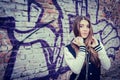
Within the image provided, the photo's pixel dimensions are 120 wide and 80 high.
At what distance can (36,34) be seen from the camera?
4.02 m

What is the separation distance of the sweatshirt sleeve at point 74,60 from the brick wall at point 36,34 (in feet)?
0.40

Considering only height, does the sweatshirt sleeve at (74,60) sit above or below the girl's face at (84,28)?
below

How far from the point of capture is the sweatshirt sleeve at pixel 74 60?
4.52 meters

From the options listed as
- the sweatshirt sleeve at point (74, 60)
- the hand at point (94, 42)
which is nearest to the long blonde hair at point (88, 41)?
the hand at point (94, 42)

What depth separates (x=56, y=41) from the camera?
4.41m

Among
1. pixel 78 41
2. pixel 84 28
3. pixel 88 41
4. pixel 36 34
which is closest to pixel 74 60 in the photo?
pixel 78 41

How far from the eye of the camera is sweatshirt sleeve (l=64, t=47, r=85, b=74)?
14.8ft

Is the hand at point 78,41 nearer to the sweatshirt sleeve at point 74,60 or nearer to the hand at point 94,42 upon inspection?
the sweatshirt sleeve at point 74,60

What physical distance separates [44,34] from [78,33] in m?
0.96

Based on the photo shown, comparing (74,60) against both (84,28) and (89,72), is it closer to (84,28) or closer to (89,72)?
(89,72)

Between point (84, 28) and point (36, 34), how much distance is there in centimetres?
134

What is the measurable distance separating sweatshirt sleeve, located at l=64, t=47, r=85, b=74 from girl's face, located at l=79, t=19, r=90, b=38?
1.42 feet

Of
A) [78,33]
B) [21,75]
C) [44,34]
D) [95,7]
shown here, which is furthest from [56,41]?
[95,7]

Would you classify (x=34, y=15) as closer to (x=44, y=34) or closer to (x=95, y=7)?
(x=44, y=34)
